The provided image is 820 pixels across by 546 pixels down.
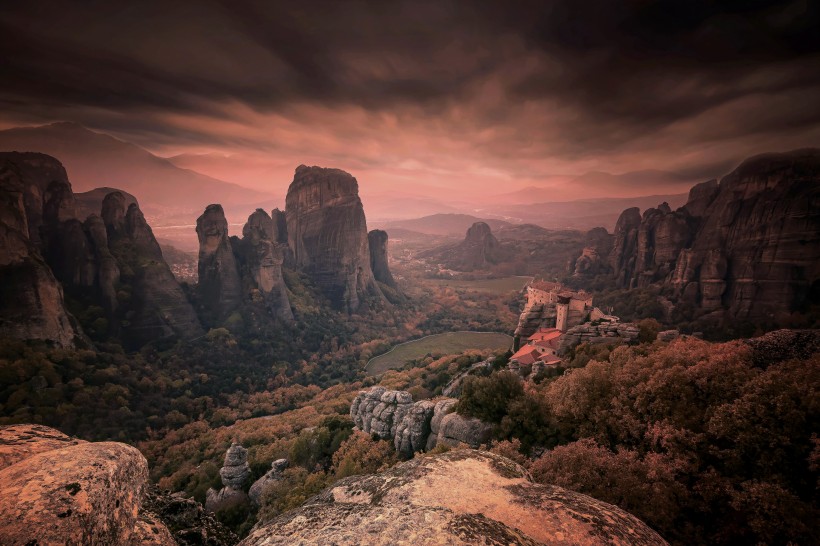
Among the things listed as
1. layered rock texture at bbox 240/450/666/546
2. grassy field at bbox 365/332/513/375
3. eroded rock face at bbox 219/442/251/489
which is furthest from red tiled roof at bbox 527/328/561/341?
grassy field at bbox 365/332/513/375

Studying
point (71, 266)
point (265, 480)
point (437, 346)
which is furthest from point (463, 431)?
point (437, 346)

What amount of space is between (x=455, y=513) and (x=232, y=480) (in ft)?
111

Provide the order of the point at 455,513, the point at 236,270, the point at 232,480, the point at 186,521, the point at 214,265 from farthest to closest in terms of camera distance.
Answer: the point at 236,270 < the point at 214,265 < the point at 232,480 < the point at 186,521 < the point at 455,513

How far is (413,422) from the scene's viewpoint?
90.4 feet

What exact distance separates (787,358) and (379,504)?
1748cm

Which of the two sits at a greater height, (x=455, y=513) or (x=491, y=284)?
(x=455, y=513)

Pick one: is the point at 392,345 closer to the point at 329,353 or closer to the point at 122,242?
the point at 329,353

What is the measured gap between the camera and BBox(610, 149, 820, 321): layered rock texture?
197ft

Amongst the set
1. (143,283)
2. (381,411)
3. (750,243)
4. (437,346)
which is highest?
(750,243)

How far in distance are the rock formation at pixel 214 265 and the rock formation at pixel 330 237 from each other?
38582mm

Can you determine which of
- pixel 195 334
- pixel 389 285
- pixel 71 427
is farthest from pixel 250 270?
pixel 389 285

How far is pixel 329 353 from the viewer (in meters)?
91.2

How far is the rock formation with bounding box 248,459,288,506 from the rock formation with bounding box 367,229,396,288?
375ft

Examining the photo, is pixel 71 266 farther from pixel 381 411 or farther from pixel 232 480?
pixel 381 411
